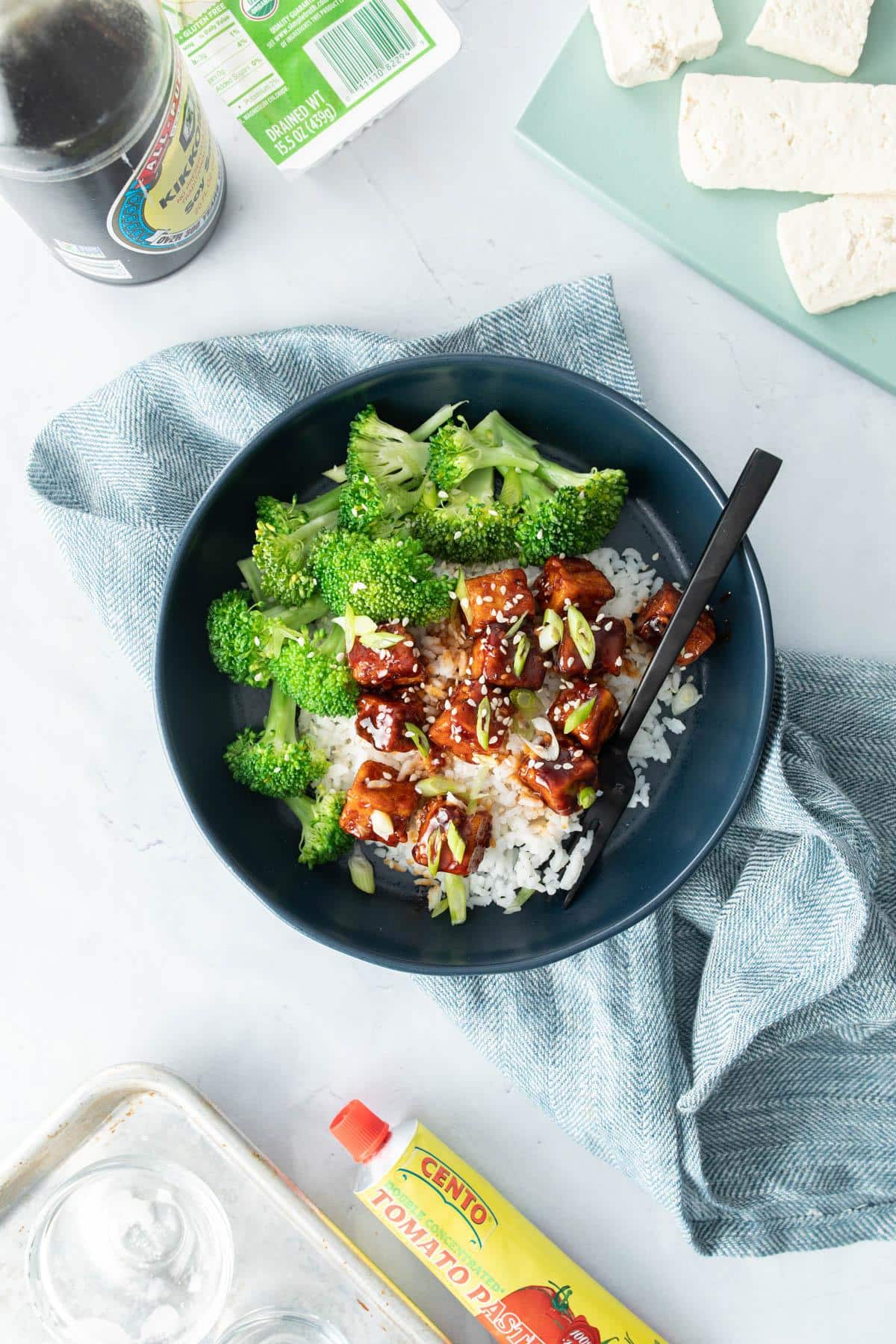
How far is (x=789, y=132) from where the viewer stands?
78.2 inches

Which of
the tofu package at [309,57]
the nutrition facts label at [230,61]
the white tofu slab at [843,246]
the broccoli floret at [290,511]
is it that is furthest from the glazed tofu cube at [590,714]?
the nutrition facts label at [230,61]

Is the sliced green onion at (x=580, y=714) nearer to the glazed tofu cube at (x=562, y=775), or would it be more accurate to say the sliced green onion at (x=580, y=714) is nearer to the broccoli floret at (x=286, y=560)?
the glazed tofu cube at (x=562, y=775)

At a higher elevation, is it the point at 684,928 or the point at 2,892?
the point at 2,892

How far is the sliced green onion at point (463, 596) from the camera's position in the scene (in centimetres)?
182

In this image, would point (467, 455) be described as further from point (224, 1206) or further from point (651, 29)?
point (224, 1206)

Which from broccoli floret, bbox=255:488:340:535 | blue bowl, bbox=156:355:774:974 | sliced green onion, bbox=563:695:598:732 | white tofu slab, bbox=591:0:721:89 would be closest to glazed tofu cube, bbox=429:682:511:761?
sliced green onion, bbox=563:695:598:732

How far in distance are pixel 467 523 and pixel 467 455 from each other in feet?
0.42

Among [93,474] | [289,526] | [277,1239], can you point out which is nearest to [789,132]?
[289,526]

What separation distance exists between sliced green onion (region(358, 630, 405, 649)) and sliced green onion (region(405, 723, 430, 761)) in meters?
0.16

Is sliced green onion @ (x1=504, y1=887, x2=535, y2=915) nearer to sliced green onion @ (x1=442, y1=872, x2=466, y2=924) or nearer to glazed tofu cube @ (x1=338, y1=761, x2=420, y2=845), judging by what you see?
sliced green onion @ (x1=442, y1=872, x2=466, y2=924)

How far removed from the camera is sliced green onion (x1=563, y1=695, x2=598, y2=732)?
1774 millimetres

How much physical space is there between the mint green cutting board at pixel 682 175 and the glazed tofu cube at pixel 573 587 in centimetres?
72

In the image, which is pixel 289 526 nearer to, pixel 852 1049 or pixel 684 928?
pixel 684 928

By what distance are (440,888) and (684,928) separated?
517 millimetres
